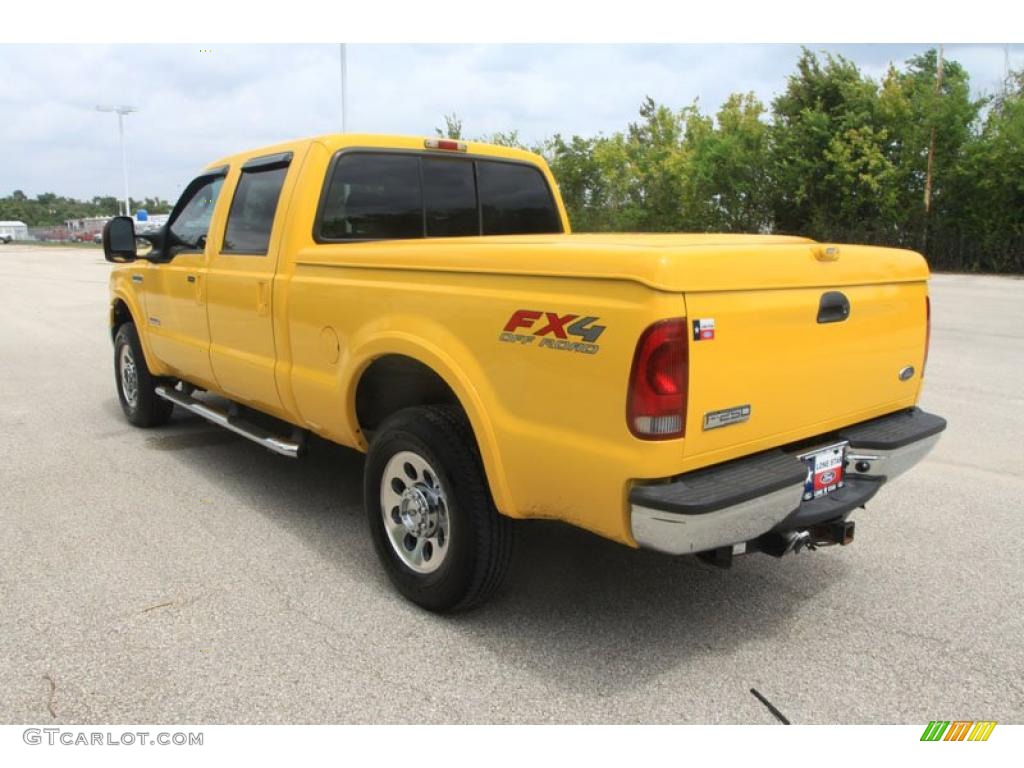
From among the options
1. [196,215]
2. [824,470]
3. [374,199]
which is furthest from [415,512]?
[196,215]

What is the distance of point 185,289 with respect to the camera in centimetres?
521

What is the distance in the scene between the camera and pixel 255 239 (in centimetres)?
449

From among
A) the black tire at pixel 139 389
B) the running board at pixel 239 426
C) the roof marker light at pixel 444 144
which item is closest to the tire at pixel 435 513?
the running board at pixel 239 426

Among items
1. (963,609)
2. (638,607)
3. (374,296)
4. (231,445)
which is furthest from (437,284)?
(231,445)

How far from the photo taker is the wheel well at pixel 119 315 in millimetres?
6555

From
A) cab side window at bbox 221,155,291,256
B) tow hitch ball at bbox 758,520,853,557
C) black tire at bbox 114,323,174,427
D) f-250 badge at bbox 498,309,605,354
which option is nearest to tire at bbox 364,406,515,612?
f-250 badge at bbox 498,309,605,354

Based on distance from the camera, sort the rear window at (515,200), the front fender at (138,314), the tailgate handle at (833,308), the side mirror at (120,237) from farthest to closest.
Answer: the front fender at (138,314), the side mirror at (120,237), the rear window at (515,200), the tailgate handle at (833,308)

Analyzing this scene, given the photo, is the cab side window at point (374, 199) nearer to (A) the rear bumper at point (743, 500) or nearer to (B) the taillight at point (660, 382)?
(B) the taillight at point (660, 382)

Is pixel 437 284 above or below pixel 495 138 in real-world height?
below

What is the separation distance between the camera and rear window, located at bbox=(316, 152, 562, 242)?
169 inches

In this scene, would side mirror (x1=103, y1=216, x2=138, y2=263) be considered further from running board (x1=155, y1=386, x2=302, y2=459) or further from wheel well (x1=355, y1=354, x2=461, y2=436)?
wheel well (x1=355, y1=354, x2=461, y2=436)

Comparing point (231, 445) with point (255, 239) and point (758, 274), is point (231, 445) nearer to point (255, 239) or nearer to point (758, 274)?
point (255, 239)

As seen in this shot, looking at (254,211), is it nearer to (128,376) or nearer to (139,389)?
(139,389)

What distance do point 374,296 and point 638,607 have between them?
1.75 meters
